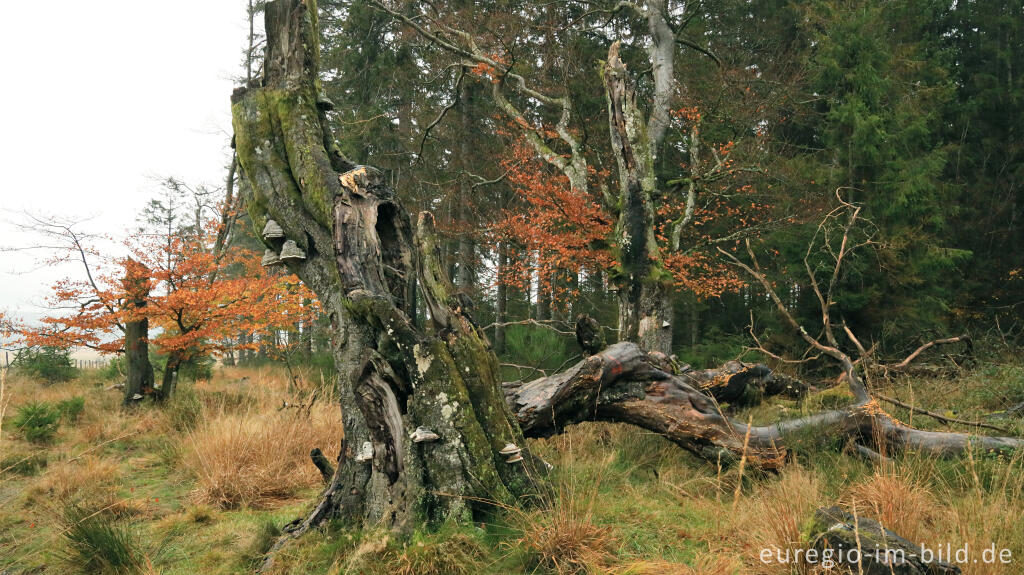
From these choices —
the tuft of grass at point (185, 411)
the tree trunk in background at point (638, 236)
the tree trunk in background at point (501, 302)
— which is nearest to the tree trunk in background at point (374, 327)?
the tuft of grass at point (185, 411)

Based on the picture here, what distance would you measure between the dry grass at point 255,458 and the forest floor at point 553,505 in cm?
2

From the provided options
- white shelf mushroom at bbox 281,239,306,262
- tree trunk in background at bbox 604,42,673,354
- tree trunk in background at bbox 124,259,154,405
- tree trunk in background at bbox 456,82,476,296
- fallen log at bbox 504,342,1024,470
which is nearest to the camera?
white shelf mushroom at bbox 281,239,306,262

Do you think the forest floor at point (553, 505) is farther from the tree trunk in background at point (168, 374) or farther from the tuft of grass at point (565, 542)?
the tree trunk in background at point (168, 374)

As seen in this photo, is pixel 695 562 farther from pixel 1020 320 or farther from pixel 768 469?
pixel 1020 320

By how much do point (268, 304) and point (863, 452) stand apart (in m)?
10.8

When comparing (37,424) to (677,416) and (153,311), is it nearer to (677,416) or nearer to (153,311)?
(153,311)

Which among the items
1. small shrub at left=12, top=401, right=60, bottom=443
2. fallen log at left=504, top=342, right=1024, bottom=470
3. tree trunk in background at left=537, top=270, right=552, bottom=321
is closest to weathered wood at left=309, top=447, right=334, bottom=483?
fallen log at left=504, top=342, right=1024, bottom=470

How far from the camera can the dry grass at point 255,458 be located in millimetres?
4875

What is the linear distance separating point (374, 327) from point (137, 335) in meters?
9.41

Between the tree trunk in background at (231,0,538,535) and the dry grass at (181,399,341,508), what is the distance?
1706 millimetres

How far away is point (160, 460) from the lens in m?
6.60

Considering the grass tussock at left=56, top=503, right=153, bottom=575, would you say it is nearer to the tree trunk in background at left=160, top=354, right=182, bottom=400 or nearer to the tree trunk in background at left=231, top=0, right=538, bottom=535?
the tree trunk in background at left=231, top=0, right=538, bottom=535

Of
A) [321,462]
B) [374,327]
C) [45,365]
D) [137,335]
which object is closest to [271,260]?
[374,327]

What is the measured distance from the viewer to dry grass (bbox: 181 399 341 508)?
4.88 metres
